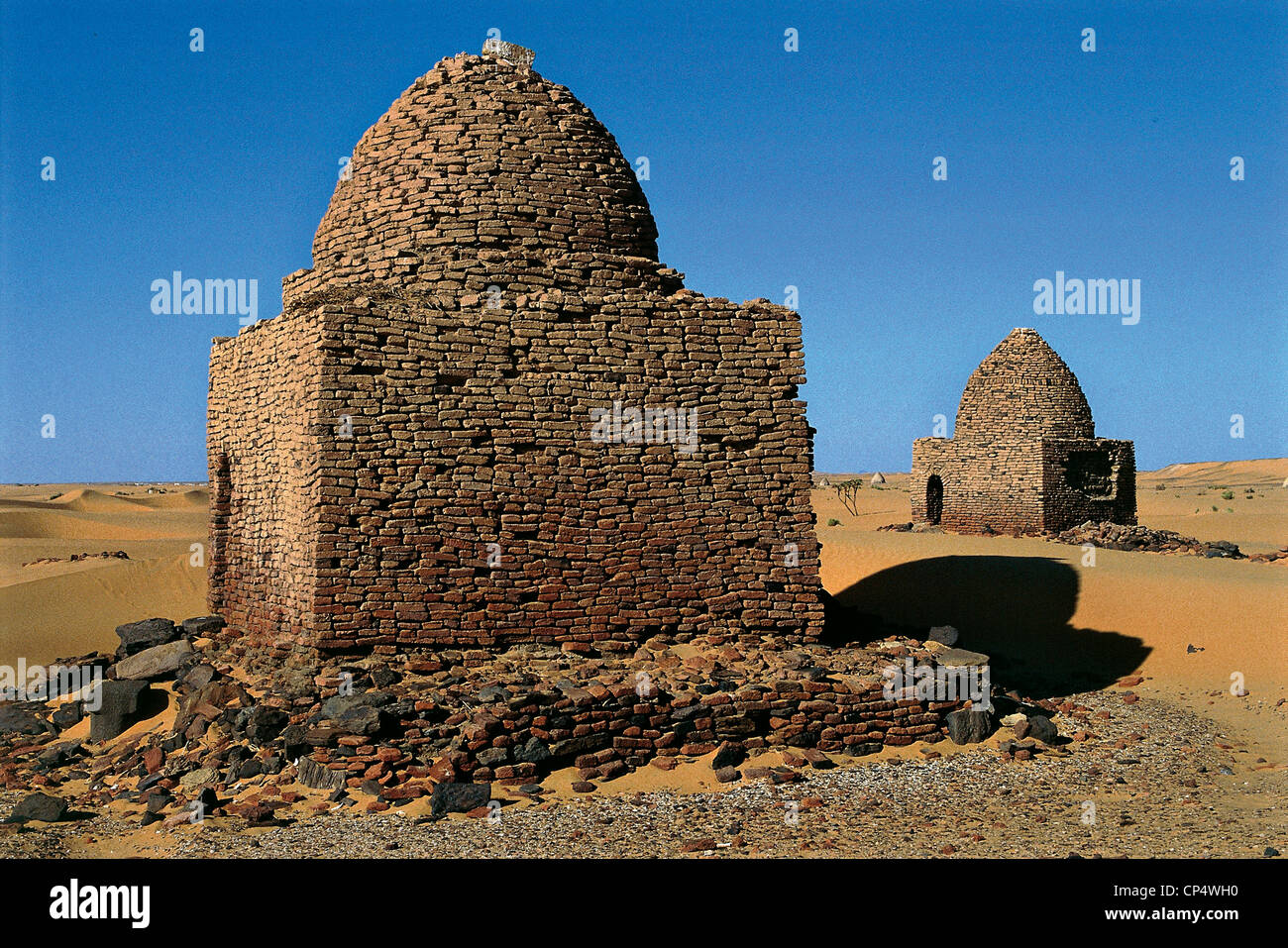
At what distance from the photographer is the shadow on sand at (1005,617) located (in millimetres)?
11703

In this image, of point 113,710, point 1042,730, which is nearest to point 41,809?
point 113,710

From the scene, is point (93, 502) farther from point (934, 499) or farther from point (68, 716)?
point (68, 716)

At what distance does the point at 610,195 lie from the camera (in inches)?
402

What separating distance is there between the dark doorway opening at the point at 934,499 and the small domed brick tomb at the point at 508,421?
52.4 ft

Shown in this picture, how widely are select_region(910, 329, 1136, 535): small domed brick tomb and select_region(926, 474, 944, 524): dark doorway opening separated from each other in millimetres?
1154

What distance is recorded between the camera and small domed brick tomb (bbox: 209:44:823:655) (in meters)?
8.59

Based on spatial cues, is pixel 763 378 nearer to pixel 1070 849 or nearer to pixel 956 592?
pixel 1070 849

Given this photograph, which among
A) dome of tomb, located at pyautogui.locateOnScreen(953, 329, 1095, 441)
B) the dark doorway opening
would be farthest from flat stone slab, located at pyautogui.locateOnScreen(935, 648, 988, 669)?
the dark doorway opening

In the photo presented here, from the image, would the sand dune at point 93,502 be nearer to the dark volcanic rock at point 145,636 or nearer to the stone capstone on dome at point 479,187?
the dark volcanic rock at point 145,636

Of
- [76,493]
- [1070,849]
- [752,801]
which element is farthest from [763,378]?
[76,493]

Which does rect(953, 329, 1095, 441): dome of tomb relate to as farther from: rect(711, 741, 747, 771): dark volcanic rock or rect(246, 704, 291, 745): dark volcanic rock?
rect(246, 704, 291, 745): dark volcanic rock

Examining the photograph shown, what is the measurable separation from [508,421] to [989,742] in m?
5.22

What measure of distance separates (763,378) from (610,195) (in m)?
2.62

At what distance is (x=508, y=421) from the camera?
8.90 metres
